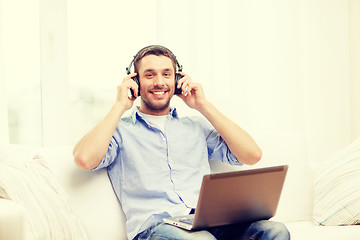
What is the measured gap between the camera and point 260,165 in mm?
2201

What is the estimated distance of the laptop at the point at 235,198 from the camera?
147 centimetres

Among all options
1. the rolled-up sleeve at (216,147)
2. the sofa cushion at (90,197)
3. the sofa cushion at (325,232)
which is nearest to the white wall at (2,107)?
the sofa cushion at (90,197)

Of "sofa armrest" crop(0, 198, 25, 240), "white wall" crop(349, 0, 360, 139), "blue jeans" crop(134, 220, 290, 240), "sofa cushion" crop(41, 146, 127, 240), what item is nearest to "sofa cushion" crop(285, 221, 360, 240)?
"blue jeans" crop(134, 220, 290, 240)

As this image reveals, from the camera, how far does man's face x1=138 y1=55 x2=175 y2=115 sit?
202 cm

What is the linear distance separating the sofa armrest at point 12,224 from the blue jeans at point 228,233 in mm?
467

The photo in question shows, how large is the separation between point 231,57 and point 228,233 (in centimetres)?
178

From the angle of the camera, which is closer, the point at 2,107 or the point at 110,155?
the point at 110,155

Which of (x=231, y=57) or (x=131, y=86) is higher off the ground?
(x=231, y=57)

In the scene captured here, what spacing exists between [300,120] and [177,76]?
5.55 ft

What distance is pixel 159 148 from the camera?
6.49 ft

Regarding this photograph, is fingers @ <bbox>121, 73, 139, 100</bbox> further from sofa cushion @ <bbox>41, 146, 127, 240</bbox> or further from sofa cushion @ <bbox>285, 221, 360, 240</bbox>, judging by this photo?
sofa cushion @ <bbox>285, 221, 360, 240</bbox>

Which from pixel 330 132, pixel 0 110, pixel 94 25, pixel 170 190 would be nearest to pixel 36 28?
pixel 94 25

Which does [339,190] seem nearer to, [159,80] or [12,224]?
[159,80]

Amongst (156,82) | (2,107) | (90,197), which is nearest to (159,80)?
(156,82)
